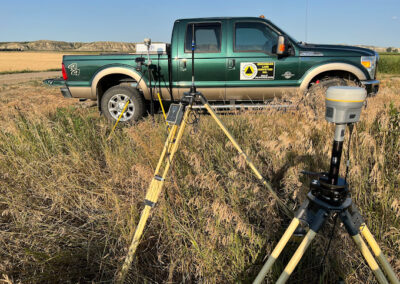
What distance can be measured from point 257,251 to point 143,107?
166 inches

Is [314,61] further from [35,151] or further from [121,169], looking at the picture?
[35,151]

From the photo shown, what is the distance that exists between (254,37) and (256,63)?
56cm

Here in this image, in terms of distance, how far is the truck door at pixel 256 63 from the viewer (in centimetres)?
518

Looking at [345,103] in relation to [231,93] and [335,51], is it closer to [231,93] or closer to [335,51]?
[231,93]

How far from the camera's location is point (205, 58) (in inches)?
207

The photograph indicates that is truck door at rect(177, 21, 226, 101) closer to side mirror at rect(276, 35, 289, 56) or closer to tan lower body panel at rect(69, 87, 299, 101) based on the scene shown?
tan lower body panel at rect(69, 87, 299, 101)

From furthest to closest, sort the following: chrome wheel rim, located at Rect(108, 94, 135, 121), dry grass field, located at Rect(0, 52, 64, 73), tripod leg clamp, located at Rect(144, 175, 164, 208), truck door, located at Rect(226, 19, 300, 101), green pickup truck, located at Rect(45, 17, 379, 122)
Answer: dry grass field, located at Rect(0, 52, 64, 73) → chrome wheel rim, located at Rect(108, 94, 135, 121) → truck door, located at Rect(226, 19, 300, 101) → green pickup truck, located at Rect(45, 17, 379, 122) → tripod leg clamp, located at Rect(144, 175, 164, 208)

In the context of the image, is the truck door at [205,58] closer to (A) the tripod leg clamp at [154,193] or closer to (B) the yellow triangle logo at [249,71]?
(B) the yellow triangle logo at [249,71]

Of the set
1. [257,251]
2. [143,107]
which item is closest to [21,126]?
[143,107]

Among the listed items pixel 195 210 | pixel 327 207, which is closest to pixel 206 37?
pixel 195 210

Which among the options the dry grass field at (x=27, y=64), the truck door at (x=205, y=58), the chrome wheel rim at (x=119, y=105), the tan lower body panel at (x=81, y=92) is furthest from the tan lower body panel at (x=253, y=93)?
the dry grass field at (x=27, y=64)

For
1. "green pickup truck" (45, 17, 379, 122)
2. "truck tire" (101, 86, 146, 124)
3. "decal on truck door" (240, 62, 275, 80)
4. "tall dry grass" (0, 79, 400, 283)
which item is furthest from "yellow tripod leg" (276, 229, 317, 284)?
"truck tire" (101, 86, 146, 124)

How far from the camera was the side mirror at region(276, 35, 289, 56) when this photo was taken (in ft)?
15.4

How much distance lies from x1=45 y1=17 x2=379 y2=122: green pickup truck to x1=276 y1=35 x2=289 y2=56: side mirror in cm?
4
